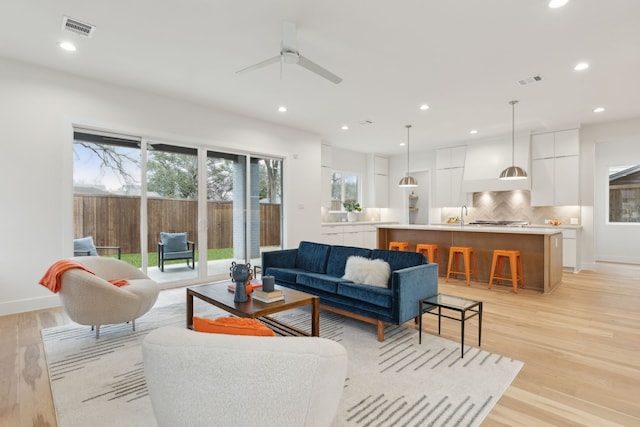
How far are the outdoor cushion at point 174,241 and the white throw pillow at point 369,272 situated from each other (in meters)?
2.98

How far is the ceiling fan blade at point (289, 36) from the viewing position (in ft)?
9.87

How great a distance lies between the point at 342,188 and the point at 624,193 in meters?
6.55

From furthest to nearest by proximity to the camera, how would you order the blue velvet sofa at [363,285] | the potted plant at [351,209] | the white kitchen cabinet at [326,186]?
the potted plant at [351,209], the white kitchen cabinet at [326,186], the blue velvet sofa at [363,285]

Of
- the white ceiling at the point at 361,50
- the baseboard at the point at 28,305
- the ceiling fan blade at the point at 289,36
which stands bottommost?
the baseboard at the point at 28,305

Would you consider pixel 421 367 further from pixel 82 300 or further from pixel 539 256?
pixel 539 256

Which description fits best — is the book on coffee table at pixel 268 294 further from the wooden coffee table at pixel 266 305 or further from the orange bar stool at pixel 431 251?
the orange bar stool at pixel 431 251

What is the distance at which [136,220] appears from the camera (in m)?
4.85

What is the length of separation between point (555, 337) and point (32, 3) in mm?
5473

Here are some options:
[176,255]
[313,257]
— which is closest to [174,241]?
[176,255]

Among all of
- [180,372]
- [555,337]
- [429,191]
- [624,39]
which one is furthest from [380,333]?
[429,191]

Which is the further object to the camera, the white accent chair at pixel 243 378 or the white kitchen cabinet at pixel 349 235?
the white kitchen cabinet at pixel 349 235

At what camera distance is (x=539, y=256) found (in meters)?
4.99

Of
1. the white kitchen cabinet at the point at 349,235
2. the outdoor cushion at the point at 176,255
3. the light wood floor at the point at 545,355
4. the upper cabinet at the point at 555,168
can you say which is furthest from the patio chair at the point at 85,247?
the upper cabinet at the point at 555,168

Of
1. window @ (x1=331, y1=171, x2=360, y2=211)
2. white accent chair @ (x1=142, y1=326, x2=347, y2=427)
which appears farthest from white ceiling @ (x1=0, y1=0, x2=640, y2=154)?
window @ (x1=331, y1=171, x2=360, y2=211)
